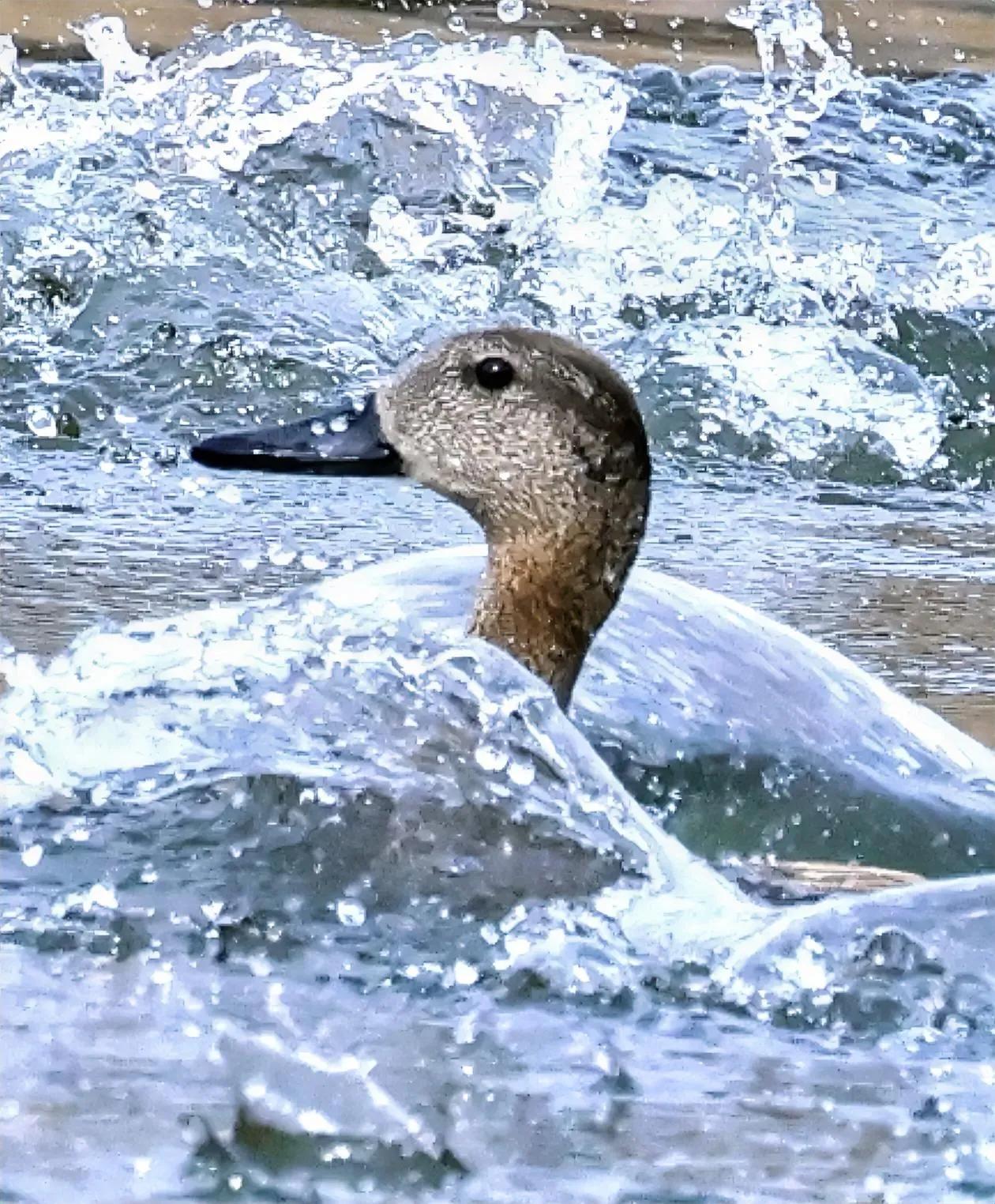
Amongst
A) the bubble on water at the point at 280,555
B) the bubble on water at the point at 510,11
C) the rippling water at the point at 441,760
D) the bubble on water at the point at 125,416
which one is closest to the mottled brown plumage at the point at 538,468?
the rippling water at the point at 441,760

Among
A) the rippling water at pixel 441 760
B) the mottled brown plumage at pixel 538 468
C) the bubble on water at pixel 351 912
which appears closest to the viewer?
the rippling water at pixel 441 760

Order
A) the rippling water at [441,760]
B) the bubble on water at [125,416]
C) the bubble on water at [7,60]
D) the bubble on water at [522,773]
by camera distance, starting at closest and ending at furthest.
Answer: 1. the rippling water at [441,760]
2. the bubble on water at [522,773]
3. the bubble on water at [125,416]
4. the bubble on water at [7,60]

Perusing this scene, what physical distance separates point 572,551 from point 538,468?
122 millimetres

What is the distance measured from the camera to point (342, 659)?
156 inches

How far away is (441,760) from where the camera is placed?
3.79 meters

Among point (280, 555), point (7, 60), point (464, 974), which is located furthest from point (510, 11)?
point (464, 974)

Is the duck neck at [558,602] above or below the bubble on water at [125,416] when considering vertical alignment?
above

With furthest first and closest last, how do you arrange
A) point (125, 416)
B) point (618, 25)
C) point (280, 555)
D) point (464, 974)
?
1. point (618, 25)
2. point (125, 416)
3. point (280, 555)
4. point (464, 974)

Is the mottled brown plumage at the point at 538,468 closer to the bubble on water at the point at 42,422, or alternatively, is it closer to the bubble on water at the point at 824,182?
the bubble on water at the point at 42,422

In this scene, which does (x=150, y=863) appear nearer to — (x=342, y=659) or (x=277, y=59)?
(x=342, y=659)

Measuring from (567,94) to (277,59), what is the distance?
920 mm

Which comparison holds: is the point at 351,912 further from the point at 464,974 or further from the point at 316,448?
the point at 316,448

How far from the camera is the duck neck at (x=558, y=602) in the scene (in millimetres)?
4199

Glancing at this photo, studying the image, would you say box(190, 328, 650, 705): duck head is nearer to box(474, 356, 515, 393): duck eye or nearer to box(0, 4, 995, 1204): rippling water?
box(474, 356, 515, 393): duck eye
